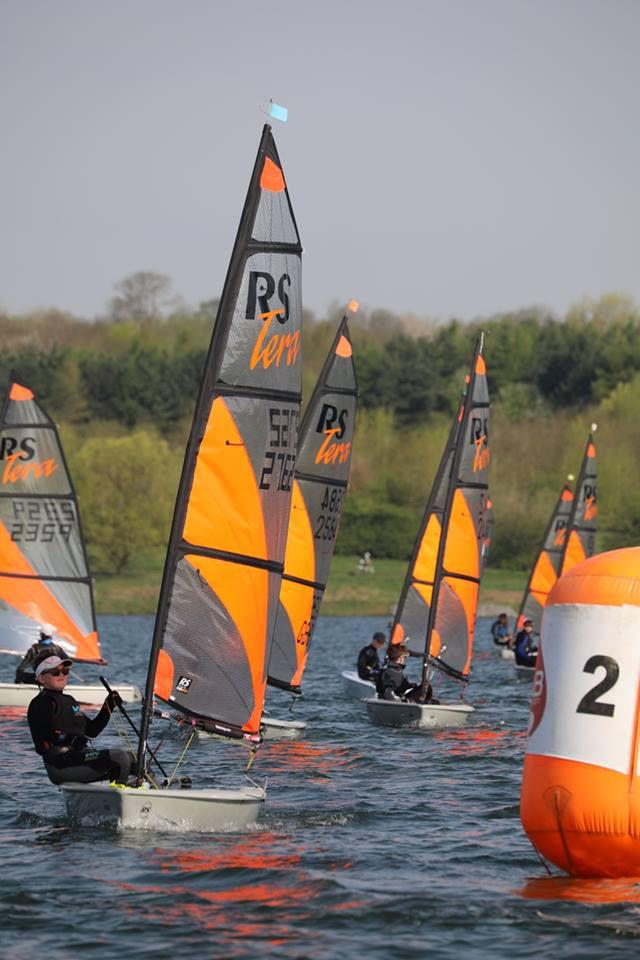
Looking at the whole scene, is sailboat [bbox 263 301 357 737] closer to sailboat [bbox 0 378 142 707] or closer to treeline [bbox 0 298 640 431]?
sailboat [bbox 0 378 142 707]

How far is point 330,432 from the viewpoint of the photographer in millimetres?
21844

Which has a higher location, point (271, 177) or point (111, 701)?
point (271, 177)

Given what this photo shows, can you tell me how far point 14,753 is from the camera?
59.3 ft

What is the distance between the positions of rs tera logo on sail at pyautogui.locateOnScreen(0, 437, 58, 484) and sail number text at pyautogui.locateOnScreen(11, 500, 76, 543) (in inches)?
16.4

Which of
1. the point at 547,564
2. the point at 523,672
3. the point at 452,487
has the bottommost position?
the point at 523,672

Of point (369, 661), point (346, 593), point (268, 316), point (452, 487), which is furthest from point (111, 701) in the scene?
point (346, 593)

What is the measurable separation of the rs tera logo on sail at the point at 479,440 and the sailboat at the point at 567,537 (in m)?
12.8

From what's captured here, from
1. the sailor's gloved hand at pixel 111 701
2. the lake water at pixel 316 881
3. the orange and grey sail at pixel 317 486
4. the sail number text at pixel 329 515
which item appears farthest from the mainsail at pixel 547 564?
the sailor's gloved hand at pixel 111 701

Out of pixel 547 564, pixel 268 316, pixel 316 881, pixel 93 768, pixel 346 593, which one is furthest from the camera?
pixel 346 593

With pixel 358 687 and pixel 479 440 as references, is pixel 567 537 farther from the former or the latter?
pixel 479 440

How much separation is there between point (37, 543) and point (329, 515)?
5.02 metres

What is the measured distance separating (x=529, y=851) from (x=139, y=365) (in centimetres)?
8421

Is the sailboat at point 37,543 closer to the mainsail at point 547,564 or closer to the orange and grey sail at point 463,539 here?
the orange and grey sail at point 463,539

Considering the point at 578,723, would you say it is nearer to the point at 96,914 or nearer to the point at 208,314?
the point at 96,914
